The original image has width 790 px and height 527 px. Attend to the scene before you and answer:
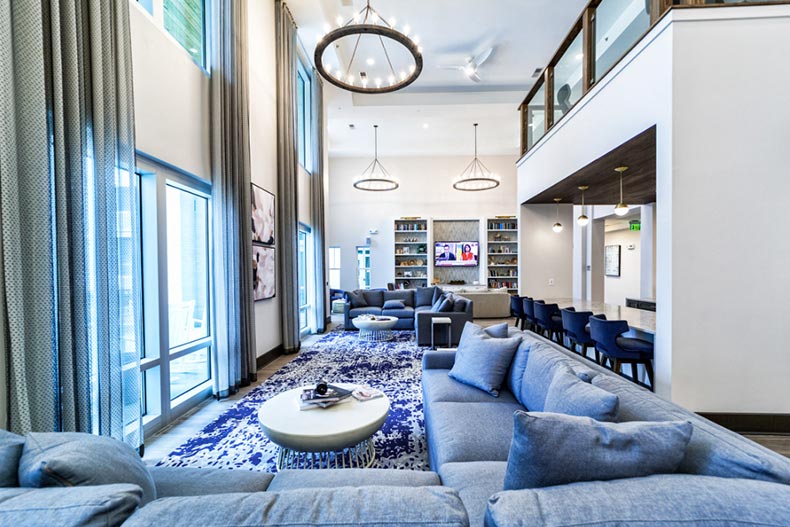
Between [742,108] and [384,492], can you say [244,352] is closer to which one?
[384,492]

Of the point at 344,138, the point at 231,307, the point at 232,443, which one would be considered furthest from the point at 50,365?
the point at 344,138

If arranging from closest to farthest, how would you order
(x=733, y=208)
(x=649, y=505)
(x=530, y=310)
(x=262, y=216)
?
(x=649, y=505) → (x=733, y=208) → (x=262, y=216) → (x=530, y=310)

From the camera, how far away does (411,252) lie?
11289 mm

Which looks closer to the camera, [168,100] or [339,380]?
[168,100]

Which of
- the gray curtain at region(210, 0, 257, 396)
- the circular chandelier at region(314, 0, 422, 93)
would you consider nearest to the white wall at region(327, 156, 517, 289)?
the circular chandelier at region(314, 0, 422, 93)

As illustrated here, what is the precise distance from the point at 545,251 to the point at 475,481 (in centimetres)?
618

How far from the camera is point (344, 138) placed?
32.4 ft

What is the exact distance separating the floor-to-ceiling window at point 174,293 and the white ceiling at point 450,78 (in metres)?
2.81

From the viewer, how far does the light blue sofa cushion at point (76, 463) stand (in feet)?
3.01

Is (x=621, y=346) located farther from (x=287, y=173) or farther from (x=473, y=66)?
(x=473, y=66)

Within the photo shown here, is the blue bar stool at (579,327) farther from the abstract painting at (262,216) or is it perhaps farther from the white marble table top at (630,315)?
the abstract painting at (262,216)

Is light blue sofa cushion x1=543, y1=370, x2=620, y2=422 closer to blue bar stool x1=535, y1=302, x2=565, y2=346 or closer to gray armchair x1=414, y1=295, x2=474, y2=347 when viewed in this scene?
blue bar stool x1=535, y1=302, x2=565, y2=346

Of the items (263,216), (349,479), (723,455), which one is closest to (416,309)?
(263,216)

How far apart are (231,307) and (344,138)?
7337 millimetres
